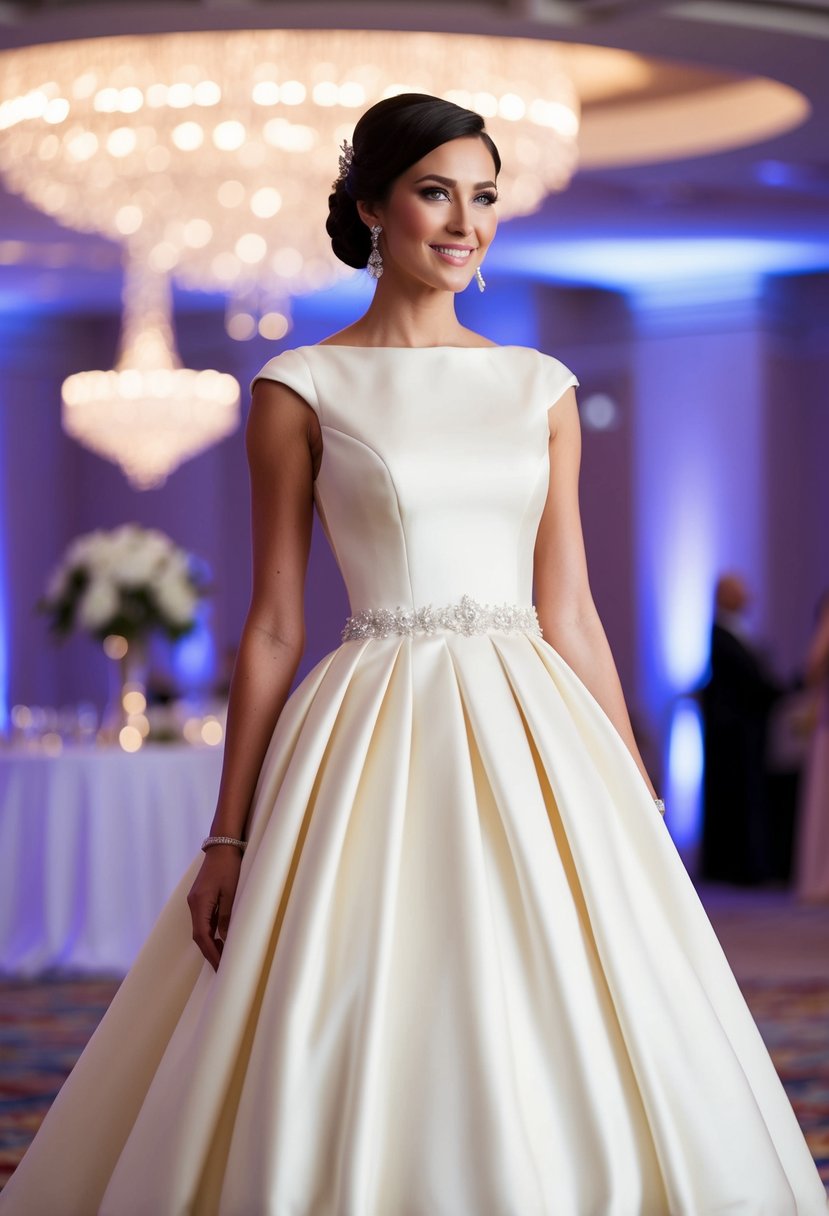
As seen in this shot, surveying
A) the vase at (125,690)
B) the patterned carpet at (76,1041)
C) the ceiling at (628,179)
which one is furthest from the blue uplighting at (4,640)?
the patterned carpet at (76,1041)

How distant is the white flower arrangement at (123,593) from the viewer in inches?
272

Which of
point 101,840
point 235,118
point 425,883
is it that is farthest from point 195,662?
point 425,883

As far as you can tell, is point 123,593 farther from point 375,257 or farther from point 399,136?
point 399,136

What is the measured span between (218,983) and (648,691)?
953 centimetres

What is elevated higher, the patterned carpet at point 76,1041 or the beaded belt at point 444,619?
the beaded belt at point 444,619

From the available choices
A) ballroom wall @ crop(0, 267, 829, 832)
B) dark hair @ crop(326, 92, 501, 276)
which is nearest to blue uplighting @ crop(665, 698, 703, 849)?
ballroom wall @ crop(0, 267, 829, 832)

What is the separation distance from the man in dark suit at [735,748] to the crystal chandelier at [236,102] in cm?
391

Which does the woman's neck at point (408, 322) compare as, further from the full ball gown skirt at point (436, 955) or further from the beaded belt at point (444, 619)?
the beaded belt at point (444, 619)

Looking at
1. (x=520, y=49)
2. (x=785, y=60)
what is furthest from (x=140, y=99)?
(x=785, y=60)

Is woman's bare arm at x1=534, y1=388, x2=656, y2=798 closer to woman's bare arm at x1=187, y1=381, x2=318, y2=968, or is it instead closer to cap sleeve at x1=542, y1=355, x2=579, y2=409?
cap sleeve at x1=542, y1=355, x2=579, y2=409

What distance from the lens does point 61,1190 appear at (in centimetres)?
229

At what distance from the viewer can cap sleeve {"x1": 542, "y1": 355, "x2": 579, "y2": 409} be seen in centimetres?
242

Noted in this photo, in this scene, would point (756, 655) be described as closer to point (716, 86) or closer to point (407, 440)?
point (716, 86)

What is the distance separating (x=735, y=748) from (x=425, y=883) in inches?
318
